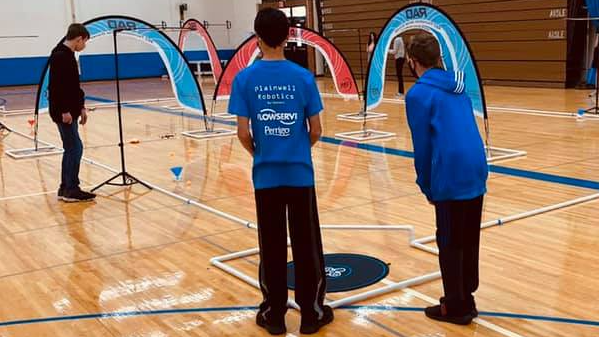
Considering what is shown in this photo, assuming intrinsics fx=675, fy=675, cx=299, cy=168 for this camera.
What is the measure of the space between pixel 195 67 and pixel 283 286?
24217 mm

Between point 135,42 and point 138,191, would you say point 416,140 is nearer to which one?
point 138,191

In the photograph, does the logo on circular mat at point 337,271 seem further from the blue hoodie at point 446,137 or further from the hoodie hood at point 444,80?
the hoodie hood at point 444,80

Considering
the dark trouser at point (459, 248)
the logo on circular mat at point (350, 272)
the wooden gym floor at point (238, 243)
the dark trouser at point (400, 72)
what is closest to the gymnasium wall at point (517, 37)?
the dark trouser at point (400, 72)

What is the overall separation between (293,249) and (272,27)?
1106mm

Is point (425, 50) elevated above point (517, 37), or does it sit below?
below

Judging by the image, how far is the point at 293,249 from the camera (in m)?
3.41

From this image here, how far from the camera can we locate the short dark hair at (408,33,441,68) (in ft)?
10.6

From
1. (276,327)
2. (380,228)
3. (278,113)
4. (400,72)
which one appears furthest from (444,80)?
(400,72)

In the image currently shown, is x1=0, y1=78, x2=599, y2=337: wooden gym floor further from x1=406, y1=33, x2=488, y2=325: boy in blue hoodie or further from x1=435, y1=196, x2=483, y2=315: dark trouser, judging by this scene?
x1=406, y1=33, x2=488, y2=325: boy in blue hoodie

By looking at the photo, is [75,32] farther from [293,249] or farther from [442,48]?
[442,48]

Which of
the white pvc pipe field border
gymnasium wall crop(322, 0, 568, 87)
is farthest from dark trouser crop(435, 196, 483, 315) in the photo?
gymnasium wall crop(322, 0, 568, 87)

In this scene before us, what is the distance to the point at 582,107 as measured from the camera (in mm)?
11883

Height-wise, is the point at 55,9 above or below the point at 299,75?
above

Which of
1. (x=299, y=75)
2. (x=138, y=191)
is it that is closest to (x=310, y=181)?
(x=299, y=75)
